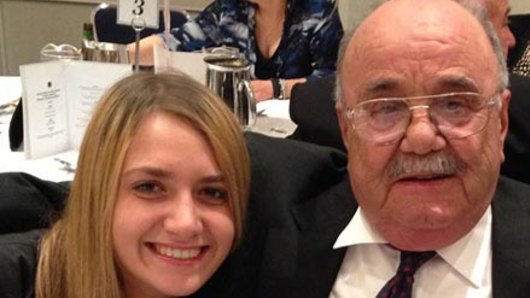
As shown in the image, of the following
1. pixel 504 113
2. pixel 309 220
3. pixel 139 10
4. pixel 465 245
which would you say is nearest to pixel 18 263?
pixel 309 220

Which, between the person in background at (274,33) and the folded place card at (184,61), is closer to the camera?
the folded place card at (184,61)

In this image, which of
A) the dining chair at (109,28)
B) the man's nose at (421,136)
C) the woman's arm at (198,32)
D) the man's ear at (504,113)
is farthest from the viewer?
the dining chair at (109,28)

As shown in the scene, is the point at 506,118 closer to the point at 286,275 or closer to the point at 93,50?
the point at 286,275

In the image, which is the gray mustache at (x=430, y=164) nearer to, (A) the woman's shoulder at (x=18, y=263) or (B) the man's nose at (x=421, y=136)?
(B) the man's nose at (x=421, y=136)

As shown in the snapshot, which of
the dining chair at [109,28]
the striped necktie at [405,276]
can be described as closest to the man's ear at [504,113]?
the striped necktie at [405,276]

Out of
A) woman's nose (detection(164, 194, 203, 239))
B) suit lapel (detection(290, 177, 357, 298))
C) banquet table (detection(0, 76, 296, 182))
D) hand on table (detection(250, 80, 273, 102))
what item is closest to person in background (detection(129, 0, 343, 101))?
hand on table (detection(250, 80, 273, 102))

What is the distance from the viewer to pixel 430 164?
1119mm

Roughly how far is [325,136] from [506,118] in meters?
0.43

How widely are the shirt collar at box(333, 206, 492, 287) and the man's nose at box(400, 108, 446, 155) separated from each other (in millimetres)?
186

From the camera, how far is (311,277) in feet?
4.18

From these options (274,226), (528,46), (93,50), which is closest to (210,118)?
(274,226)

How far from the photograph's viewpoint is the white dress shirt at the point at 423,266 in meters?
1.19

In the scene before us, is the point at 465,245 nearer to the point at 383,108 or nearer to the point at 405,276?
the point at 405,276

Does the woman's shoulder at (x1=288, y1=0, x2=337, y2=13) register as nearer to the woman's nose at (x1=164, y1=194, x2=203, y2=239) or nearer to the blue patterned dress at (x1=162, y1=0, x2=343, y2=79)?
the blue patterned dress at (x1=162, y1=0, x2=343, y2=79)
